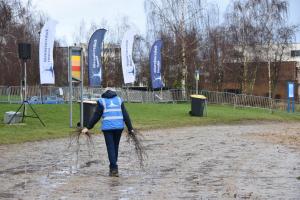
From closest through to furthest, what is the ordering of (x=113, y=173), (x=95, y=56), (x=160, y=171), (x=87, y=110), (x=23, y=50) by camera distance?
1. (x=113, y=173)
2. (x=160, y=171)
3. (x=23, y=50)
4. (x=87, y=110)
5. (x=95, y=56)

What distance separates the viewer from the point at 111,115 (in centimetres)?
1137

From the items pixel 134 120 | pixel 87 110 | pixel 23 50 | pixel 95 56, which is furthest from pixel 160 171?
pixel 95 56

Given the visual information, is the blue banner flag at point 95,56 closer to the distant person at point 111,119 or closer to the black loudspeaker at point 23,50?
the black loudspeaker at point 23,50

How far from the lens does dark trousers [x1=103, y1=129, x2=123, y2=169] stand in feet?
36.8

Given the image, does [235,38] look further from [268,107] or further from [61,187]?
[61,187]

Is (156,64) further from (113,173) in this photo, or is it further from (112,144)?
(113,173)

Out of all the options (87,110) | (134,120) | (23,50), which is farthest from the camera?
(134,120)

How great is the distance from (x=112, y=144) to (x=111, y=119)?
0.49 m

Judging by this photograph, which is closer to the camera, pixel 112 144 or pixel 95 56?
pixel 112 144

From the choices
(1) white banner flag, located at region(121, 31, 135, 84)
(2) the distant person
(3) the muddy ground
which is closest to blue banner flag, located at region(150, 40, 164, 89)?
(1) white banner flag, located at region(121, 31, 135, 84)

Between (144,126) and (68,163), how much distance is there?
41.3 feet

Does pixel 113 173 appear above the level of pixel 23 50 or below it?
below

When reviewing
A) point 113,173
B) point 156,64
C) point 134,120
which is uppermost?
point 156,64

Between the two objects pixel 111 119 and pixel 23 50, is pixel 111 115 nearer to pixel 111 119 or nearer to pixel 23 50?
pixel 111 119
